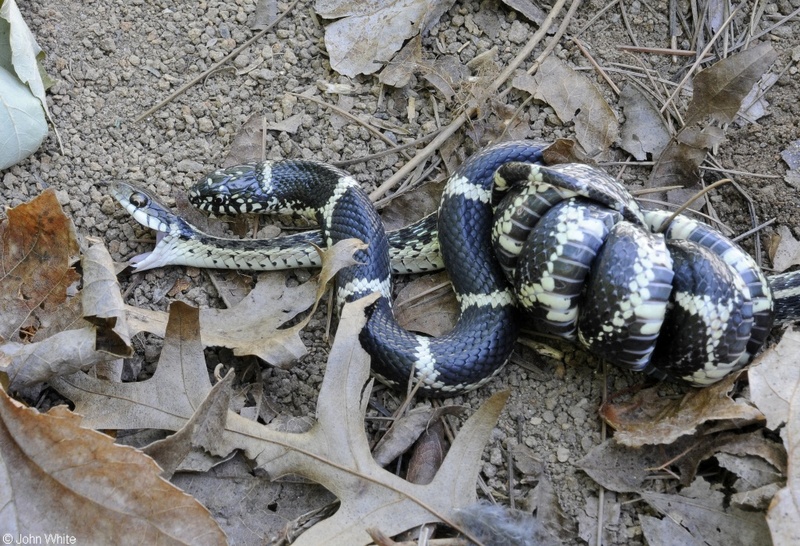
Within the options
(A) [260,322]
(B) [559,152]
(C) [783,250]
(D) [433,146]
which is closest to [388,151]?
(D) [433,146]

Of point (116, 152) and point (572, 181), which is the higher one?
point (572, 181)

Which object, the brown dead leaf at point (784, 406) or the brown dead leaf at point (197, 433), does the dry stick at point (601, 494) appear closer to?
the brown dead leaf at point (784, 406)

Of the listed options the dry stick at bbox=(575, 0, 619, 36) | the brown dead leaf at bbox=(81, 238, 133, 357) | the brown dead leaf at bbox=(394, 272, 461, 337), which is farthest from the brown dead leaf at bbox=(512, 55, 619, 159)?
the brown dead leaf at bbox=(81, 238, 133, 357)

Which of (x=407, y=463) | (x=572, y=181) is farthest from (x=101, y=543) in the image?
(x=572, y=181)

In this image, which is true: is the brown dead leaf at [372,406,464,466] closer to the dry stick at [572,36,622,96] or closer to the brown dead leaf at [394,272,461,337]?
the brown dead leaf at [394,272,461,337]

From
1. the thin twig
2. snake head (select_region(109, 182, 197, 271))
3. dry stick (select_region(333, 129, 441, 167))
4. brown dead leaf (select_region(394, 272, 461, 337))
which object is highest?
the thin twig

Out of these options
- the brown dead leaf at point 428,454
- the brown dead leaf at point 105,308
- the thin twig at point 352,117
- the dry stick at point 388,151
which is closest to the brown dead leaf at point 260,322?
the brown dead leaf at point 105,308

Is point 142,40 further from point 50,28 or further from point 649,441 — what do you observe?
point 649,441
